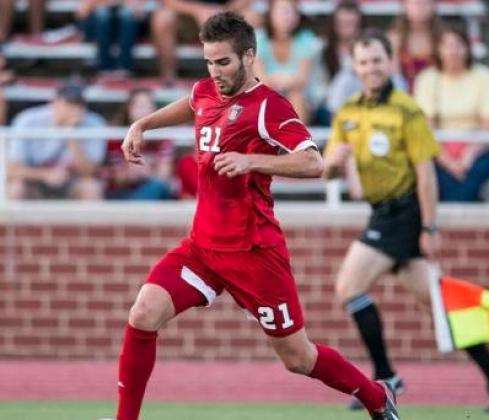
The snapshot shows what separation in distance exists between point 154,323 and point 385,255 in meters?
2.69

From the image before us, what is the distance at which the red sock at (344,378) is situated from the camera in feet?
27.5

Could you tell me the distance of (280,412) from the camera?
33.0ft

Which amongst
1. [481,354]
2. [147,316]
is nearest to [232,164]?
[147,316]

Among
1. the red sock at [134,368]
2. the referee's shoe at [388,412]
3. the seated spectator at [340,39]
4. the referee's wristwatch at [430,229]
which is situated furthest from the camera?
the seated spectator at [340,39]

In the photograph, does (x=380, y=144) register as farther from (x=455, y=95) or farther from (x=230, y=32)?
(x=455, y=95)

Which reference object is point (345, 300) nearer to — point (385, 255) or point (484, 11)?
point (385, 255)

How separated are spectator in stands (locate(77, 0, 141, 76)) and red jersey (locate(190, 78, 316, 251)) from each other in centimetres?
722

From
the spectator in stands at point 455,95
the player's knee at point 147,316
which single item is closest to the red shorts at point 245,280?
the player's knee at point 147,316

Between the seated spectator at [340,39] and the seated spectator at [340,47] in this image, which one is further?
the seated spectator at [340,39]

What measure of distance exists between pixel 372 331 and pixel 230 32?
119 inches

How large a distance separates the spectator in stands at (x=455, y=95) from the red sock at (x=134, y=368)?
5.42m

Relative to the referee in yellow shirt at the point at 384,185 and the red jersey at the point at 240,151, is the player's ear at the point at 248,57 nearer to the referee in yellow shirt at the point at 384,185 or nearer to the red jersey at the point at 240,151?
the red jersey at the point at 240,151

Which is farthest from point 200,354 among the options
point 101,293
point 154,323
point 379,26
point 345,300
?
point 154,323

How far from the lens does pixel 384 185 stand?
33.7 ft
